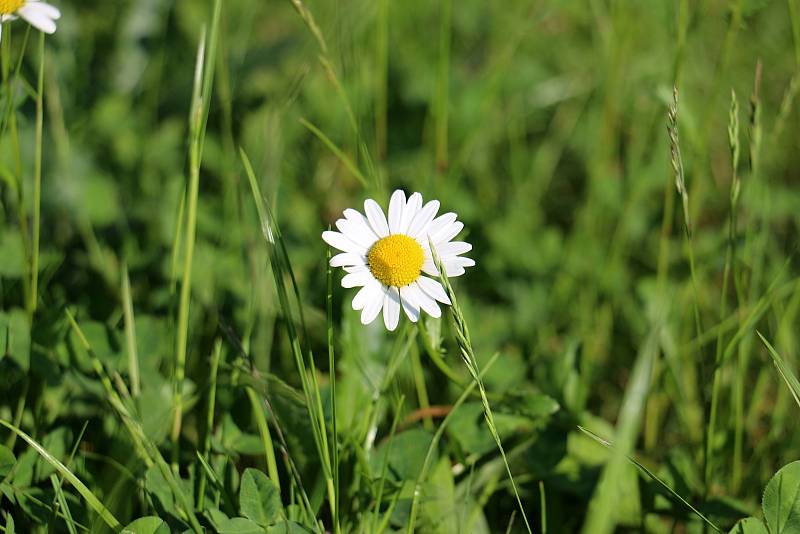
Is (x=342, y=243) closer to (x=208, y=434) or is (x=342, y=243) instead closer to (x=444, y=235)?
(x=444, y=235)

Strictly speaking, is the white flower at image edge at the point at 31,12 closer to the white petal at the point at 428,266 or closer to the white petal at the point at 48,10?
the white petal at the point at 48,10

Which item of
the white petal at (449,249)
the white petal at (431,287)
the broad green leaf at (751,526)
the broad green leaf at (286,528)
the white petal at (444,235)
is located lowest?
the broad green leaf at (751,526)

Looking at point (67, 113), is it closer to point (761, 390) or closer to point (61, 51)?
point (61, 51)

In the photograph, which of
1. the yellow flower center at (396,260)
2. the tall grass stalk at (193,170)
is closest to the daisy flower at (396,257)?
the yellow flower center at (396,260)

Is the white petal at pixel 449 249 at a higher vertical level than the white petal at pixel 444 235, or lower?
lower

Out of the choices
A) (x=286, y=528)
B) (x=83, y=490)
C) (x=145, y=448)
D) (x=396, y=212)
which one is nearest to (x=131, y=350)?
(x=145, y=448)

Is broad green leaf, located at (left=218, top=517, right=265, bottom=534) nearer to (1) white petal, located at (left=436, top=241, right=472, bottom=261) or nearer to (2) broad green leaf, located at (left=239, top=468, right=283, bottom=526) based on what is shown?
(2) broad green leaf, located at (left=239, top=468, right=283, bottom=526)

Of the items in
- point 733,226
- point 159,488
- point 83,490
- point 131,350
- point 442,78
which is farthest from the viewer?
point 442,78
